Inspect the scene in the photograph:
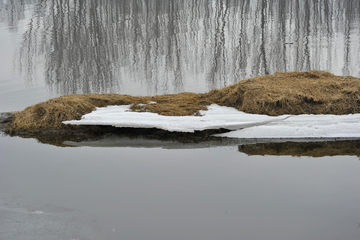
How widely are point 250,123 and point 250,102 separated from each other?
0.60 m

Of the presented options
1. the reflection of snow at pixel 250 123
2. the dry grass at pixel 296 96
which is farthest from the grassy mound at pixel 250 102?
the reflection of snow at pixel 250 123

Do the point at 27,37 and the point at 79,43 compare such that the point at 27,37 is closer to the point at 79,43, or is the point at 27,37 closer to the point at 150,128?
the point at 79,43

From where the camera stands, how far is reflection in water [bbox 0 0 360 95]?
8945 mm

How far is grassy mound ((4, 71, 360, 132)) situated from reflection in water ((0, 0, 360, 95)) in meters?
1.81

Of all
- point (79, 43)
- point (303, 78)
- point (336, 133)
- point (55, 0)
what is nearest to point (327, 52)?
point (303, 78)

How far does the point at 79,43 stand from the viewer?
10.9 metres

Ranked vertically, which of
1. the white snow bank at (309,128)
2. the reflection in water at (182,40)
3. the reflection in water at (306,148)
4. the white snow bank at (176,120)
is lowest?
the reflection in water at (306,148)

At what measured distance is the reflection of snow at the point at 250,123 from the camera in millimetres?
5219

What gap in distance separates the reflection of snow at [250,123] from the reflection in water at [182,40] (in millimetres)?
2595

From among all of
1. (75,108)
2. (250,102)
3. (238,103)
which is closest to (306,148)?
(250,102)

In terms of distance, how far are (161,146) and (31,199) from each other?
6.45 ft

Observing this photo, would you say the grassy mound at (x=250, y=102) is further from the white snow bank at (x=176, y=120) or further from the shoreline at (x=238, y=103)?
the white snow bank at (x=176, y=120)

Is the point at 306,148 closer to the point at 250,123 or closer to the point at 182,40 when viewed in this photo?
the point at 250,123

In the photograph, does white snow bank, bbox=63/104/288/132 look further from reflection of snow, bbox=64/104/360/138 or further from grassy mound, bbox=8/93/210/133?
grassy mound, bbox=8/93/210/133
